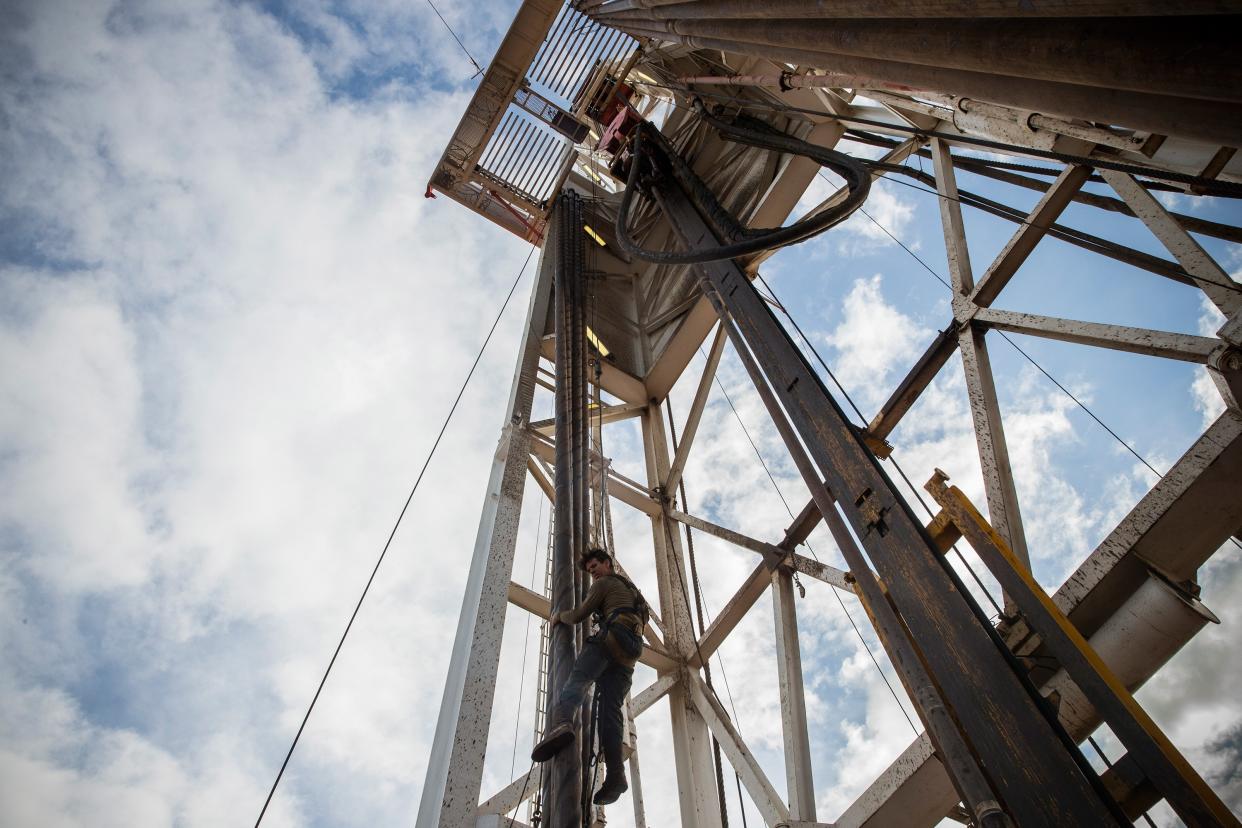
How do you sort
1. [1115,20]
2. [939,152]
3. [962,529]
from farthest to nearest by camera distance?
[939,152] < [962,529] < [1115,20]

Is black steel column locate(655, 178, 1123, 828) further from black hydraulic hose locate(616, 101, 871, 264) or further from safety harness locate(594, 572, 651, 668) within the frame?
safety harness locate(594, 572, 651, 668)

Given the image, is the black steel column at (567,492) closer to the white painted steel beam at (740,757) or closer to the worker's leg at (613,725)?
the worker's leg at (613,725)

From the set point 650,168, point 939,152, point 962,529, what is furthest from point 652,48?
point 962,529

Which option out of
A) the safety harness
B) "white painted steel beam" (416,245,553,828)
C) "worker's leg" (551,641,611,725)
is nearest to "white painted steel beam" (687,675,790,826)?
the safety harness

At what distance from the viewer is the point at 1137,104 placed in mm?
1574

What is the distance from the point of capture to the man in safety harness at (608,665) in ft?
11.4

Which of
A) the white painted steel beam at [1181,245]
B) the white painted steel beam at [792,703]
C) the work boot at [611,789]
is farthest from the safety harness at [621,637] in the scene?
the white painted steel beam at [1181,245]

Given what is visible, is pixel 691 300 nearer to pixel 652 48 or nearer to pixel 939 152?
pixel 939 152

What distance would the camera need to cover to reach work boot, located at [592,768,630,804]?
3576mm

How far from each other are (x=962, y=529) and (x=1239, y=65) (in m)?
2.10

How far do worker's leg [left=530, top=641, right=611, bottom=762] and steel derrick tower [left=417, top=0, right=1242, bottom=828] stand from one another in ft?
0.68

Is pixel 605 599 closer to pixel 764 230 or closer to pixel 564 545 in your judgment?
pixel 564 545

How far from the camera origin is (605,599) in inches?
160

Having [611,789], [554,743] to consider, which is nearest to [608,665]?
[611,789]
